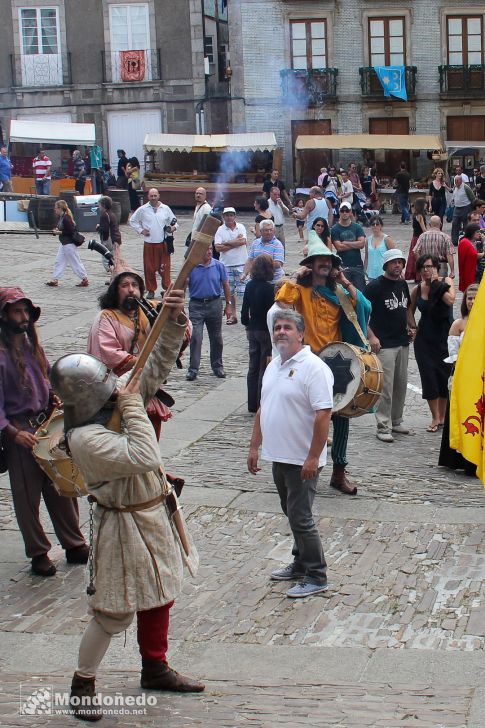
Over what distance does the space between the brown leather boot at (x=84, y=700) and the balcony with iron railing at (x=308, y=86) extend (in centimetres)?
3510

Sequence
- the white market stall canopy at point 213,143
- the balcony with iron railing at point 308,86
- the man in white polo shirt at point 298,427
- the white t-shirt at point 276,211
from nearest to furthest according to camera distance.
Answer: the man in white polo shirt at point 298,427 → the white t-shirt at point 276,211 → the white market stall canopy at point 213,143 → the balcony with iron railing at point 308,86

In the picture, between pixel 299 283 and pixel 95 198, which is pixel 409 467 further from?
pixel 95 198

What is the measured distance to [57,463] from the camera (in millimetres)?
7059

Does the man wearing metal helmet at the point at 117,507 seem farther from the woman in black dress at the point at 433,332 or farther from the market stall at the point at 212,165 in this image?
the market stall at the point at 212,165

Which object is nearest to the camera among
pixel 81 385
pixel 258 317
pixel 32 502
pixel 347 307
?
pixel 81 385

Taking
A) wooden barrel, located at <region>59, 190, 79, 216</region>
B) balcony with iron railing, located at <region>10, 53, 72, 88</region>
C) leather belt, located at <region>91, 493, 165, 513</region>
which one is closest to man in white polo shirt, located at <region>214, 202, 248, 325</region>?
leather belt, located at <region>91, 493, 165, 513</region>

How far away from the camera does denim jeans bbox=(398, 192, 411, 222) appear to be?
30.2 m

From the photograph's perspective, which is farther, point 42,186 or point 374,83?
point 374,83

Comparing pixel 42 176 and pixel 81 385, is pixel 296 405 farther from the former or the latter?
pixel 42 176

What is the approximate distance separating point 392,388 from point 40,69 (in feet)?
108

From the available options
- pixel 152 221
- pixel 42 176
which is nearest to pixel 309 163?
pixel 42 176

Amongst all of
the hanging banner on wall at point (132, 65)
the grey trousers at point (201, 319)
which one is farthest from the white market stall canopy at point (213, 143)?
the grey trousers at point (201, 319)

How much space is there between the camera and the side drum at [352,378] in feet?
28.5

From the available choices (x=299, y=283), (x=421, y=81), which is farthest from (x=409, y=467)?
(x=421, y=81)
